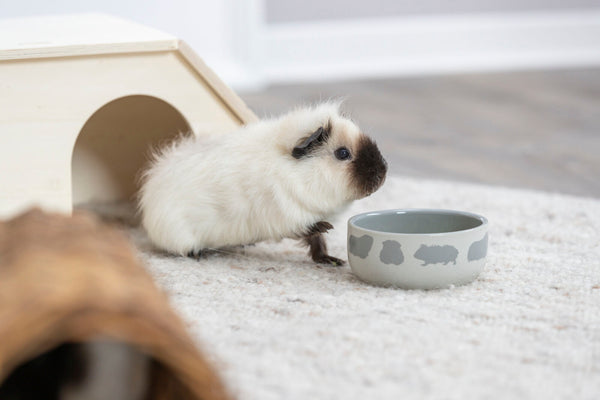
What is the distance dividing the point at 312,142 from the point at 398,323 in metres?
0.35

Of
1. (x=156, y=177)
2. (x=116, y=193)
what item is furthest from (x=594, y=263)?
(x=116, y=193)

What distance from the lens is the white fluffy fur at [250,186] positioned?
1268 millimetres

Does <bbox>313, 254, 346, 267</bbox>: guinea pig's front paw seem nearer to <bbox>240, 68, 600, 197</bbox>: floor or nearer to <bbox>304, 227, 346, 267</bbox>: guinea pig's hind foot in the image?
<bbox>304, 227, 346, 267</bbox>: guinea pig's hind foot

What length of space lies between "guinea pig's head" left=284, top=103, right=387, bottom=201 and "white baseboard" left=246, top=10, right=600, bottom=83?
99.8 inches

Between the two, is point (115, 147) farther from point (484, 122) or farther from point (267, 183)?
point (484, 122)

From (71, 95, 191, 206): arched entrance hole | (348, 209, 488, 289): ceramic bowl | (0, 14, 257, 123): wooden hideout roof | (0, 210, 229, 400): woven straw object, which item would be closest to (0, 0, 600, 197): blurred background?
(71, 95, 191, 206): arched entrance hole

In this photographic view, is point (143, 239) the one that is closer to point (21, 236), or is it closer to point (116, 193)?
point (116, 193)

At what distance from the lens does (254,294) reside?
119 cm

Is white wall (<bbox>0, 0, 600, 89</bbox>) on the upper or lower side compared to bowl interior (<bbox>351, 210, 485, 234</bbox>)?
upper

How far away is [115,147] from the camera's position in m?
1.82

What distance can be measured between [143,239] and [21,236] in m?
0.75

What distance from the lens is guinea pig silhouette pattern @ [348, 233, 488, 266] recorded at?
1168mm

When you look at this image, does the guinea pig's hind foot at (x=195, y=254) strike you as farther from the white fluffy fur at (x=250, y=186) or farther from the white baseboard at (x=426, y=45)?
the white baseboard at (x=426, y=45)

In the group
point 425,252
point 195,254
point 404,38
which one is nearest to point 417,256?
point 425,252
